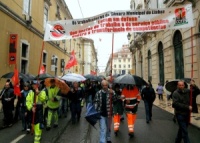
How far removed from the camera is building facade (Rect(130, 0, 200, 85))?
14000 millimetres

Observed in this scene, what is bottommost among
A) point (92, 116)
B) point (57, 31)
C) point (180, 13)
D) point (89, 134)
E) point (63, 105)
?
point (89, 134)

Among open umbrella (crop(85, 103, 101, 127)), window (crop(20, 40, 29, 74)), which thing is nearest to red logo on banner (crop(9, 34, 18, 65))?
window (crop(20, 40, 29, 74))

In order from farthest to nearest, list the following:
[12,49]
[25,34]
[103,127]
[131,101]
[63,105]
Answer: [25,34], [12,49], [63,105], [131,101], [103,127]

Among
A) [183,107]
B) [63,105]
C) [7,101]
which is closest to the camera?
[183,107]

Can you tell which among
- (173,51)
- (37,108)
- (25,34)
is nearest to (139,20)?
(37,108)

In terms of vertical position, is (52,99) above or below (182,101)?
below

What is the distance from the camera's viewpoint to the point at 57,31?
6.94 meters

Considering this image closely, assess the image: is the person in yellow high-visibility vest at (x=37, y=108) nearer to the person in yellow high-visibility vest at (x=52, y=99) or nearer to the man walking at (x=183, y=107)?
the person in yellow high-visibility vest at (x=52, y=99)

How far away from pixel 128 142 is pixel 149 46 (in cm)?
2106

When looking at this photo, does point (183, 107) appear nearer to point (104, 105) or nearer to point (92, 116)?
point (104, 105)

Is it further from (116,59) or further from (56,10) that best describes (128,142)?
(116,59)

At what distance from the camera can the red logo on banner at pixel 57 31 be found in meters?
6.92

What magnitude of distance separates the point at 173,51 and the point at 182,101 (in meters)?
13.7

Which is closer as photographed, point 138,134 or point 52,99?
point 138,134
